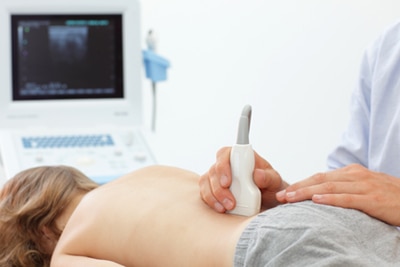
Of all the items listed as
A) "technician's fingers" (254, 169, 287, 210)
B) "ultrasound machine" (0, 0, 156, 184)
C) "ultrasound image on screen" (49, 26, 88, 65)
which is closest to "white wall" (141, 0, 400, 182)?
"ultrasound machine" (0, 0, 156, 184)

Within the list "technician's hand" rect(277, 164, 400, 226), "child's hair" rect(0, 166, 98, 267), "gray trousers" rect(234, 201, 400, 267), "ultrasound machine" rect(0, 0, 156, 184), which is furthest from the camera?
"ultrasound machine" rect(0, 0, 156, 184)

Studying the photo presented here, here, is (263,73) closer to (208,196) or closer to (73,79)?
(73,79)

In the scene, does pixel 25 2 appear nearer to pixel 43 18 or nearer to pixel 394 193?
pixel 43 18

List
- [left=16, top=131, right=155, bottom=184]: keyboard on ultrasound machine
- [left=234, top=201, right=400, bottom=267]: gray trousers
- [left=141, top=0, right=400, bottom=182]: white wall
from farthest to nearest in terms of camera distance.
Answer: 1. [left=141, top=0, right=400, bottom=182]: white wall
2. [left=16, top=131, right=155, bottom=184]: keyboard on ultrasound machine
3. [left=234, top=201, right=400, bottom=267]: gray trousers

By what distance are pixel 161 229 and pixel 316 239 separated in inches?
13.1

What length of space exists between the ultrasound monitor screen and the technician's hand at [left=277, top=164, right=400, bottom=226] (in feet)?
3.68

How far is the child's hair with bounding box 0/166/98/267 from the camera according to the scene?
5.13 feet

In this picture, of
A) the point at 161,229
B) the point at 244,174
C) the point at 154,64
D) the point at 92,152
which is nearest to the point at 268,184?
the point at 244,174

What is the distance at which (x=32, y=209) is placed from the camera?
1591 mm

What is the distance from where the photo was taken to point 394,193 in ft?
4.15

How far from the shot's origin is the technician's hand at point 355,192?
4.01 feet

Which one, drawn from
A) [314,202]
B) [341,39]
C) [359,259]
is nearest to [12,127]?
[341,39]

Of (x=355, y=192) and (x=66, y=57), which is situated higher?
(x=66, y=57)

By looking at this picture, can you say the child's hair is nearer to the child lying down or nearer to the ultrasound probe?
the child lying down
